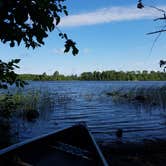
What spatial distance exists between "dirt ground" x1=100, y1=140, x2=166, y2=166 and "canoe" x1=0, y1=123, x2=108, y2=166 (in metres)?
1.50

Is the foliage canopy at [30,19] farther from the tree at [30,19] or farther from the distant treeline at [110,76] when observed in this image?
the distant treeline at [110,76]

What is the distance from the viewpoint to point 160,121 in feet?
62.5

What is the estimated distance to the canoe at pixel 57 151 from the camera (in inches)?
198

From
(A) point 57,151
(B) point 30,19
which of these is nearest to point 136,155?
(A) point 57,151

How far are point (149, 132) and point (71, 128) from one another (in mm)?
8399

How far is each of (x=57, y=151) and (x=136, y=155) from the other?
3794 mm

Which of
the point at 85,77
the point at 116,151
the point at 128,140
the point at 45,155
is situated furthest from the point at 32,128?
the point at 85,77

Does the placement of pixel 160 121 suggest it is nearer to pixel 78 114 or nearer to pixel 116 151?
pixel 78 114

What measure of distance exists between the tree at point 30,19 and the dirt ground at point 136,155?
4947 millimetres

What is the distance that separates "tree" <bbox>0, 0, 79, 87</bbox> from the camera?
11.9 ft

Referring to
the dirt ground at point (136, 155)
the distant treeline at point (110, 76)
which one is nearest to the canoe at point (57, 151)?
the dirt ground at point (136, 155)

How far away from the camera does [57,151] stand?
6.29 metres

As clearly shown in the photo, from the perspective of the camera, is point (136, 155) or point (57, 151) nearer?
point (57, 151)

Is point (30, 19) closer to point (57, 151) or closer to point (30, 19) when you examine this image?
point (30, 19)
